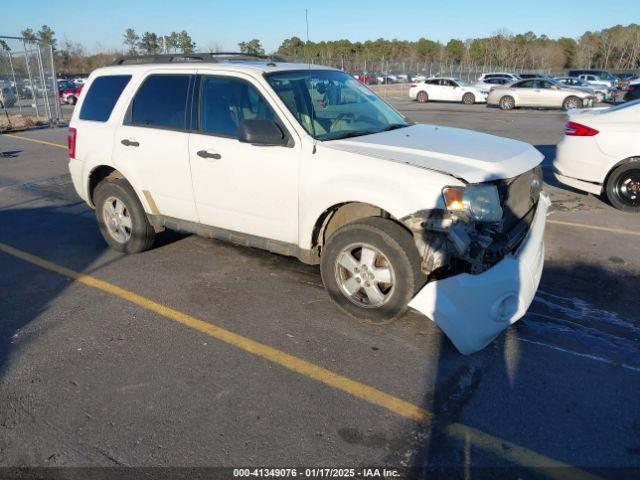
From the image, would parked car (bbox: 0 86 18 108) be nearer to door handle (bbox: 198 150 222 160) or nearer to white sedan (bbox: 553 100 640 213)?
door handle (bbox: 198 150 222 160)

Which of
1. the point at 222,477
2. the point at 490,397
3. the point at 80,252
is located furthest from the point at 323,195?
the point at 80,252

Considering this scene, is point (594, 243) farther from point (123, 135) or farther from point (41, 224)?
point (41, 224)

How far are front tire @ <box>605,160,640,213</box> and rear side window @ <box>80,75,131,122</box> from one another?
624 centimetres

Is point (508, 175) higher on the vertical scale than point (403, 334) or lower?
higher

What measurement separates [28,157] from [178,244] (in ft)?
28.5

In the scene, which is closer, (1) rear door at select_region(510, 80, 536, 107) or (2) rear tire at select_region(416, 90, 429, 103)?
(1) rear door at select_region(510, 80, 536, 107)

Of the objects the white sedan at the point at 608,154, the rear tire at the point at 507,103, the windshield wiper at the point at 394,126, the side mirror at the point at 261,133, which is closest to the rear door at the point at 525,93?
the rear tire at the point at 507,103

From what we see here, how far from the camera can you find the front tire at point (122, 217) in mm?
5504

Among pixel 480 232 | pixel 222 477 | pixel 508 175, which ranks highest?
pixel 508 175

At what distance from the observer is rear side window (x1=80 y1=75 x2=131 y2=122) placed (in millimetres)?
5527

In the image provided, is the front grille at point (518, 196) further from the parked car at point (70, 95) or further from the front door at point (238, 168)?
the parked car at point (70, 95)

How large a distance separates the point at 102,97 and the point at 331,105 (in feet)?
8.70

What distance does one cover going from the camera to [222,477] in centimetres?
265

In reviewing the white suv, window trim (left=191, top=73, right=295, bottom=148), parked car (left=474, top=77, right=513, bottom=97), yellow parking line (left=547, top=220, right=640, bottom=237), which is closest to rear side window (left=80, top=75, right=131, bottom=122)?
the white suv
